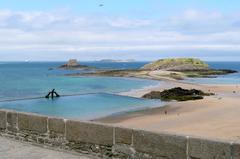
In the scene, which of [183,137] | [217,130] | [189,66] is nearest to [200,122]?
[217,130]

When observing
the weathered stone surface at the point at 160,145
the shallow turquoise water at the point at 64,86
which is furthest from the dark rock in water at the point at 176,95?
the weathered stone surface at the point at 160,145

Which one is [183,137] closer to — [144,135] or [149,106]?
[144,135]

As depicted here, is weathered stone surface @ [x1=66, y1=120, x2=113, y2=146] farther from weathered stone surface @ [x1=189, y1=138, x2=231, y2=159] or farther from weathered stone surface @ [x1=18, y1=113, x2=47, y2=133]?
weathered stone surface @ [x1=189, y1=138, x2=231, y2=159]

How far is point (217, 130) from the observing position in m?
19.1

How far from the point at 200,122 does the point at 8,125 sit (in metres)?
14.9

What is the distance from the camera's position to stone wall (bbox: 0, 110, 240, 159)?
19.8 feet

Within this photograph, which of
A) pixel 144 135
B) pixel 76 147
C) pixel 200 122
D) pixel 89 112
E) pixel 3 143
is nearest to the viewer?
pixel 144 135

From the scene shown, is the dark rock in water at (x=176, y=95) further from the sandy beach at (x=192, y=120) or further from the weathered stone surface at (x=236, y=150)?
the weathered stone surface at (x=236, y=150)

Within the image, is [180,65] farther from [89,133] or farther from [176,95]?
[89,133]

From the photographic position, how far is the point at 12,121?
29.4 ft

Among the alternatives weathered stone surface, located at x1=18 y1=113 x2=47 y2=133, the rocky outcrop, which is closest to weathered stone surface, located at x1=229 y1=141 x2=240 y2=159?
weathered stone surface, located at x1=18 y1=113 x2=47 y2=133

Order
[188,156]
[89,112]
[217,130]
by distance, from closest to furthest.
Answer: [188,156] → [217,130] → [89,112]

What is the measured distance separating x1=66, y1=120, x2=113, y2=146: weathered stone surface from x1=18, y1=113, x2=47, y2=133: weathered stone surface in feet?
2.14

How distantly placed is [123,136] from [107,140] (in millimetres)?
343
